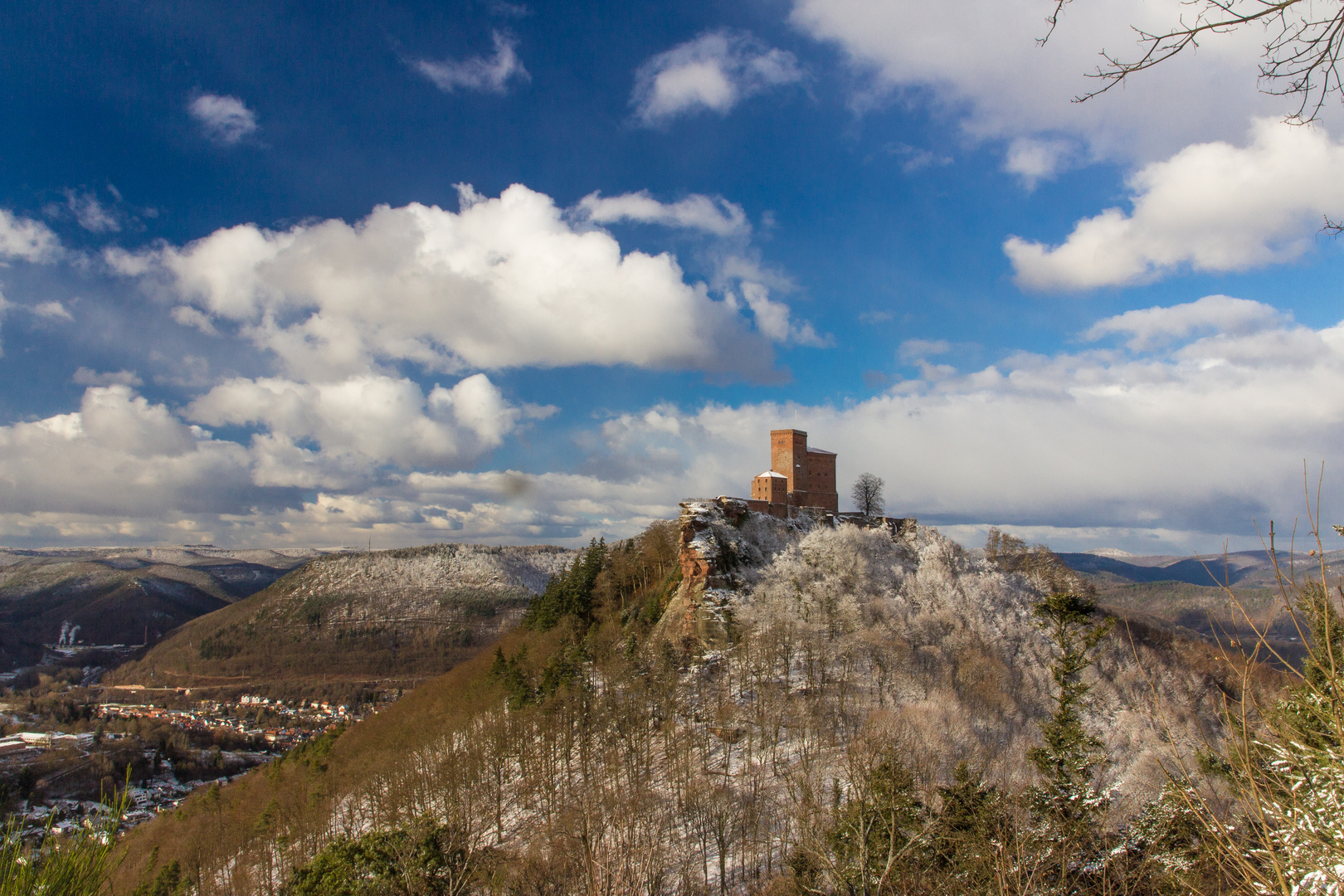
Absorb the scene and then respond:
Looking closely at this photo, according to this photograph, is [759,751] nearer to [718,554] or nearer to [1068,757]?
[1068,757]

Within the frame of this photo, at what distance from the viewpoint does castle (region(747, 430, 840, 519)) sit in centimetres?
6638

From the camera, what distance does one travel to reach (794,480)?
67.6 m

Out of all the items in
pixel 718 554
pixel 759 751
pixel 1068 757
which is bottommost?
pixel 759 751

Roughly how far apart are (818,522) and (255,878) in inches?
2010

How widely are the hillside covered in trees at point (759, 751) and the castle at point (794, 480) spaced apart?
3.91m

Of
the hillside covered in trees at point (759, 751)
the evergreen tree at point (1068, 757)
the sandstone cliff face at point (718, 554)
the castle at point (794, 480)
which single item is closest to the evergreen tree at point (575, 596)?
the hillside covered in trees at point (759, 751)

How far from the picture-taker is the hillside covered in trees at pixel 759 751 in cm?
2131

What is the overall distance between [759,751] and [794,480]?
33387 millimetres

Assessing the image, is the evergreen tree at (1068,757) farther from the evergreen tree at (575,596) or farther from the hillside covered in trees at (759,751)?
the evergreen tree at (575,596)

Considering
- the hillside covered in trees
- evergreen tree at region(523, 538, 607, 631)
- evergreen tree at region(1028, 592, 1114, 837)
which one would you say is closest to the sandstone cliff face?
the hillside covered in trees

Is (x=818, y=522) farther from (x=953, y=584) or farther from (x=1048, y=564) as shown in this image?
(x=1048, y=564)

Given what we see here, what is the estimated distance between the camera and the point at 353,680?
632 ft

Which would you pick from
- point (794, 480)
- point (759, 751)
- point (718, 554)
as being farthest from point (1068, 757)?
point (794, 480)

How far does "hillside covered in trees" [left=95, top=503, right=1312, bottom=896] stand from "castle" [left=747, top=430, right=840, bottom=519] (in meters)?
3.91
